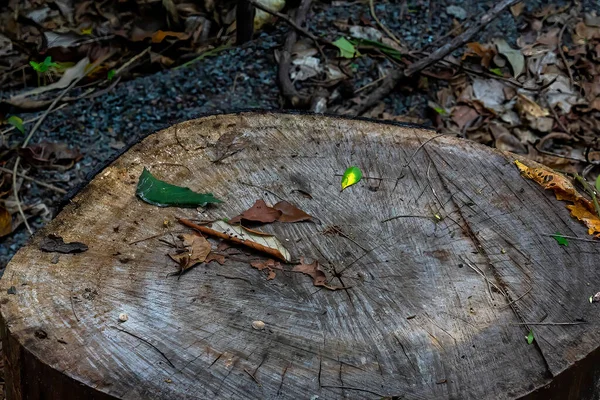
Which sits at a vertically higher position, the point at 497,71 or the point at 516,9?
the point at 516,9

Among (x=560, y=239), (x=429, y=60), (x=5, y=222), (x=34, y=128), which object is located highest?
(x=560, y=239)

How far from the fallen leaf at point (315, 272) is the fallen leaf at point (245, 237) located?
33 millimetres

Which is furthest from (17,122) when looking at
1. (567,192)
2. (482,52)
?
(567,192)

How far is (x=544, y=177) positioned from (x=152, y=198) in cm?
91

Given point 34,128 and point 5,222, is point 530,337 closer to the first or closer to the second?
point 5,222

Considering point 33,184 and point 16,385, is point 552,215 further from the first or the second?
point 33,184

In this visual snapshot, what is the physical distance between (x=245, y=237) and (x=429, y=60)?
1.86 metres

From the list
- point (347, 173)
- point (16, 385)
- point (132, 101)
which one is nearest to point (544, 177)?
point (347, 173)

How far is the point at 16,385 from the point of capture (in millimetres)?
1506

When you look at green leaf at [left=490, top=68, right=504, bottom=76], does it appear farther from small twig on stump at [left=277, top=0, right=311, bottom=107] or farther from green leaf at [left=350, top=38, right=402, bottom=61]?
small twig on stump at [left=277, top=0, right=311, bottom=107]

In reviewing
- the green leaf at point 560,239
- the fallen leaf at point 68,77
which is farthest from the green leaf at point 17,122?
the green leaf at point 560,239

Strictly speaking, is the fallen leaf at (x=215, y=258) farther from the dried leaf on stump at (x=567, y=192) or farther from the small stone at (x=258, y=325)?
the dried leaf on stump at (x=567, y=192)

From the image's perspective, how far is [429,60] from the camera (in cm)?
323

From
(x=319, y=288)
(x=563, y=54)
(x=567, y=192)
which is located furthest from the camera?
(x=563, y=54)
